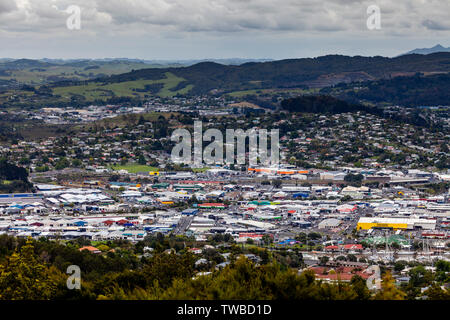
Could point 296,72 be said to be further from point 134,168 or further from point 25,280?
point 25,280

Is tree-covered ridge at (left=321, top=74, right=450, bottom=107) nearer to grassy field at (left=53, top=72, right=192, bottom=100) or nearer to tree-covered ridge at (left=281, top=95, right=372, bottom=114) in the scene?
grassy field at (left=53, top=72, right=192, bottom=100)

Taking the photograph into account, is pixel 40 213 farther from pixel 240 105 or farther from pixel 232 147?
pixel 240 105

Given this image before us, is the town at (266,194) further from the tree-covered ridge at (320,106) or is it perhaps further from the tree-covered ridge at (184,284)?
the tree-covered ridge at (184,284)

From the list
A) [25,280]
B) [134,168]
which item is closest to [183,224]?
[25,280]

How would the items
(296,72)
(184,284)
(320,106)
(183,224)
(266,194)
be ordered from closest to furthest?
1. (184,284)
2. (183,224)
3. (266,194)
4. (320,106)
5. (296,72)

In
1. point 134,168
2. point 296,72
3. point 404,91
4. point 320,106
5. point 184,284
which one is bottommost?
point 134,168
